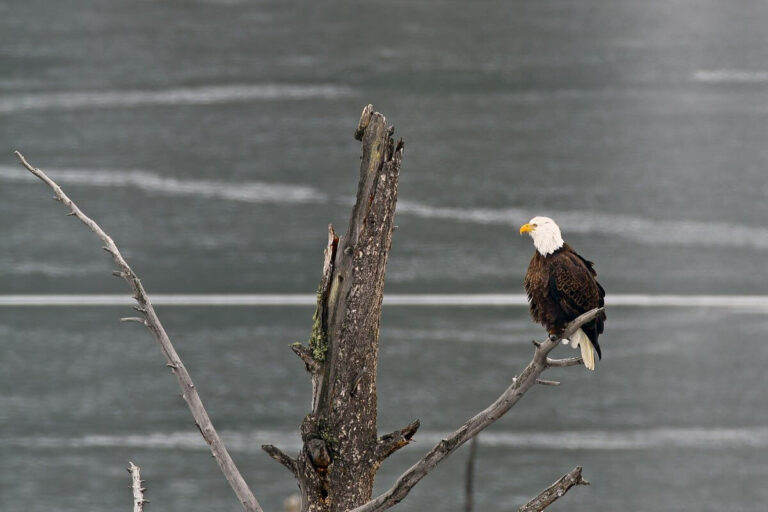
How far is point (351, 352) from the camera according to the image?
52 cm

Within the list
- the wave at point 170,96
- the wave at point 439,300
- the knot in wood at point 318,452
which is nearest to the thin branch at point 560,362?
the knot in wood at point 318,452

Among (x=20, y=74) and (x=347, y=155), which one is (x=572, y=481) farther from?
(x=20, y=74)

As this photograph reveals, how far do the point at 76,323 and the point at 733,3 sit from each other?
48.0 inches

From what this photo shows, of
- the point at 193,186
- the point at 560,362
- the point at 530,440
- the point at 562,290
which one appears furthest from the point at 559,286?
the point at 193,186

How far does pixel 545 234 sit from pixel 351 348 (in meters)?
0.15

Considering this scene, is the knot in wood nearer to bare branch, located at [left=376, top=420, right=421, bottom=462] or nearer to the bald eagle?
bare branch, located at [left=376, top=420, right=421, bottom=462]

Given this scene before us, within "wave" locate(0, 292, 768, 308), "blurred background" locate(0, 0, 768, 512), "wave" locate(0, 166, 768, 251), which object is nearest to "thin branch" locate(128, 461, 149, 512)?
"blurred background" locate(0, 0, 768, 512)

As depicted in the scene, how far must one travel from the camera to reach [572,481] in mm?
461

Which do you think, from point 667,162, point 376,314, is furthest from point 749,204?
point 376,314

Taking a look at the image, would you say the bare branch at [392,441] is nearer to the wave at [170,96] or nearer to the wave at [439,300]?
the wave at [439,300]

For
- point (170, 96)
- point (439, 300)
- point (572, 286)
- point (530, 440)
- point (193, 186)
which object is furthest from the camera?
point (170, 96)

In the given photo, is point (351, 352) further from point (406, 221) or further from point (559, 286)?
point (406, 221)

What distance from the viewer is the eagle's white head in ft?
1.96

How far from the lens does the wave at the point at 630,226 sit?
56.7 inches
